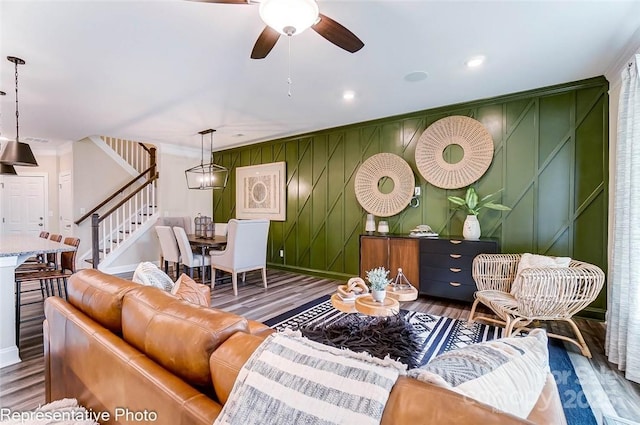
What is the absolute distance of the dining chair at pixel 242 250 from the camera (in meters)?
3.98

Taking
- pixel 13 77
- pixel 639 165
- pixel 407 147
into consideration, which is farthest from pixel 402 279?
pixel 13 77

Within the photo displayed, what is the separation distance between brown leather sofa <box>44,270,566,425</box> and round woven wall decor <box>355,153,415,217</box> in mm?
3251

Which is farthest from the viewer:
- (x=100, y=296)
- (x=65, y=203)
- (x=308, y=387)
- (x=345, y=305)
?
(x=65, y=203)

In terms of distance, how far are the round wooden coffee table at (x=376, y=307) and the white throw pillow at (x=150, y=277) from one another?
1431 mm

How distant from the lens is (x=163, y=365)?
992mm

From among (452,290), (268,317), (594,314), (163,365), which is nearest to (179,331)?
(163,365)

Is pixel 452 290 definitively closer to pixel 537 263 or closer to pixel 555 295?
pixel 537 263

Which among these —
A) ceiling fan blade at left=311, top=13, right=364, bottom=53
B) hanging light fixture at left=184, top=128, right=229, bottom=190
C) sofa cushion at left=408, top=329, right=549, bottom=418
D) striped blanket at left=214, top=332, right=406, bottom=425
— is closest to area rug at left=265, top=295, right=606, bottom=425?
sofa cushion at left=408, top=329, right=549, bottom=418

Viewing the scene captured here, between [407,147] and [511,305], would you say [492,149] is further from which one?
[511,305]

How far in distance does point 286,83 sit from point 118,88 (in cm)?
190

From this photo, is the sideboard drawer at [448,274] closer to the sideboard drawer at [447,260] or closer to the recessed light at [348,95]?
the sideboard drawer at [447,260]

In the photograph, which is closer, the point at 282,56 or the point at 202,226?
the point at 282,56

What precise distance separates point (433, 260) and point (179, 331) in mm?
3240

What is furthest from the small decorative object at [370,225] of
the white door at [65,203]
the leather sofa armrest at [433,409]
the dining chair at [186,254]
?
the white door at [65,203]
